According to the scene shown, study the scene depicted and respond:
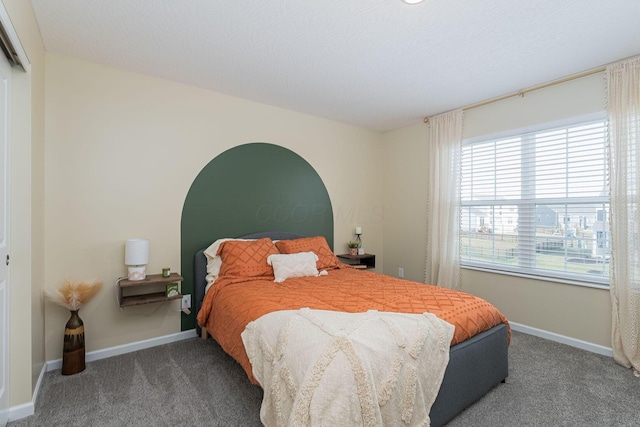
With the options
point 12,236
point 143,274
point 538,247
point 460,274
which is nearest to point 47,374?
point 143,274

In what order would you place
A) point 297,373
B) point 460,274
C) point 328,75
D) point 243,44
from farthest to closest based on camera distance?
point 460,274 → point 328,75 → point 243,44 → point 297,373

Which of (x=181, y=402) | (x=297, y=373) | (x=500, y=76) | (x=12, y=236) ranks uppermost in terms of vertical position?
(x=500, y=76)

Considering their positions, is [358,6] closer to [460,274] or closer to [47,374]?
[460,274]

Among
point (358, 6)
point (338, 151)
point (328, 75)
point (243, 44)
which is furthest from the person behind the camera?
point (338, 151)

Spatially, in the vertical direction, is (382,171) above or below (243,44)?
below

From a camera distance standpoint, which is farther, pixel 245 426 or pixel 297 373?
pixel 245 426

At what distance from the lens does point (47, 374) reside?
2365mm

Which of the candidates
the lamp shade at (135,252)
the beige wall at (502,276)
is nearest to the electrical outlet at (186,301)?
the lamp shade at (135,252)

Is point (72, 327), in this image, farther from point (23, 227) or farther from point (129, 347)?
point (23, 227)

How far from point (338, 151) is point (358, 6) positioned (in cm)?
240

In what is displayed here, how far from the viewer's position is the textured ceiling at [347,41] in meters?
1.97

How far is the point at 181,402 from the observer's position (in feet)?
6.64

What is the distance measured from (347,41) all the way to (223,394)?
2.68 metres

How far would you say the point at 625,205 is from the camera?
255 centimetres
